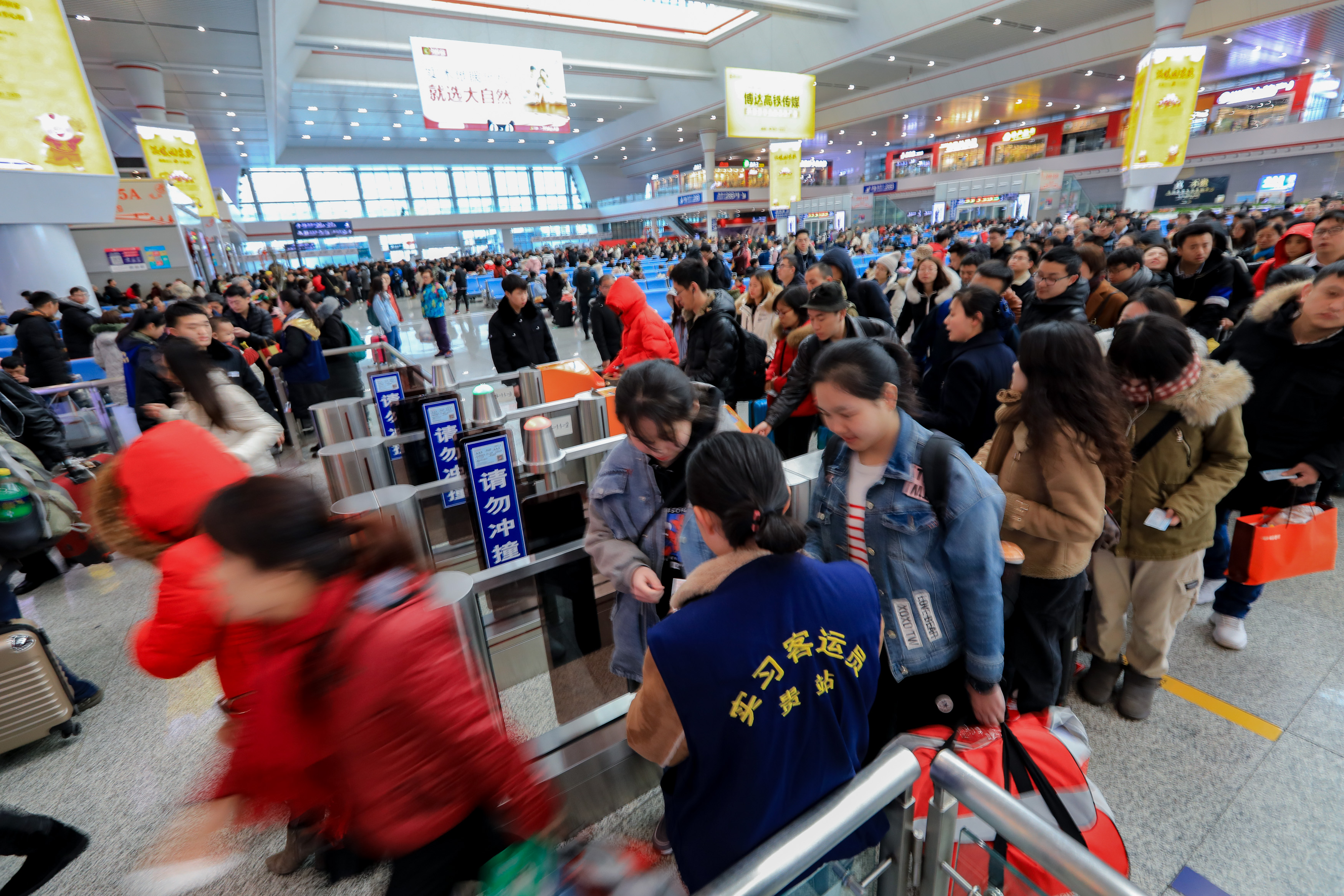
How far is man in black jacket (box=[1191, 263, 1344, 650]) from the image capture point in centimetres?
241

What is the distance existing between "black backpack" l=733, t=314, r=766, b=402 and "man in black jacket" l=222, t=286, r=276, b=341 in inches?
239

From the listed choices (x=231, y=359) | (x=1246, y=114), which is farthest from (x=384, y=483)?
(x=1246, y=114)

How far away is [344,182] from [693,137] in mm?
23034

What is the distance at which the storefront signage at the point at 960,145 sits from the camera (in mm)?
29812

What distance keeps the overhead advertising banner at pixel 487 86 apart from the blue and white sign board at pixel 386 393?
9273mm

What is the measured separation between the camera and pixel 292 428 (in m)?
6.43

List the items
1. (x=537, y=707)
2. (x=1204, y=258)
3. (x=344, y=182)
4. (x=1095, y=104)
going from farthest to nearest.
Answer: (x=344, y=182) → (x=1095, y=104) → (x=1204, y=258) → (x=537, y=707)

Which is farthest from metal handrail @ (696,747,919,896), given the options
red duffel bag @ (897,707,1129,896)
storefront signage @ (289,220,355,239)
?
storefront signage @ (289,220,355,239)

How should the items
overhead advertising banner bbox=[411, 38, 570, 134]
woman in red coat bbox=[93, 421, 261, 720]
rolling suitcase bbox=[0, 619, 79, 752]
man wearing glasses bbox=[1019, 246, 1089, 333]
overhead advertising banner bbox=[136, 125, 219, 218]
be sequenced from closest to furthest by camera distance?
woman in red coat bbox=[93, 421, 261, 720], rolling suitcase bbox=[0, 619, 79, 752], man wearing glasses bbox=[1019, 246, 1089, 333], overhead advertising banner bbox=[411, 38, 570, 134], overhead advertising banner bbox=[136, 125, 219, 218]

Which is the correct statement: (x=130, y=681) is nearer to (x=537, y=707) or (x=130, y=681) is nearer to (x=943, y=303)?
(x=537, y=707)

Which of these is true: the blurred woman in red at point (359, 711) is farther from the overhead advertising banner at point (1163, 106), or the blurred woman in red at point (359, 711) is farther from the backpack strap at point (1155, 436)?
the overhead advertising banner at point (1163, 106)

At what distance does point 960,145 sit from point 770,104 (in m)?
19.9

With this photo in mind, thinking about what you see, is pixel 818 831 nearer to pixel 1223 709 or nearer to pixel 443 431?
pixel 1223 709

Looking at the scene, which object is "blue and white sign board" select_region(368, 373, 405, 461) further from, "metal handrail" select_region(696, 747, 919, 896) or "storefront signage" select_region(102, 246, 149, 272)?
"storefront signage" select_region(102, 246, 149, 272)
